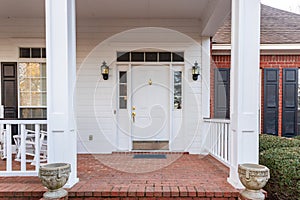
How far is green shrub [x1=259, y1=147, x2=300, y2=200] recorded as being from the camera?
9.27ft

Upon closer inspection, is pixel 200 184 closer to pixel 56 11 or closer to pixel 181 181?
pixel 181 181

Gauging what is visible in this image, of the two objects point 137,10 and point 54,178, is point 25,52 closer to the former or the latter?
point 137,10

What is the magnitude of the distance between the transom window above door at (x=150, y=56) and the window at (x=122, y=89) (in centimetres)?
33

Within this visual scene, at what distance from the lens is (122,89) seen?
533 cm

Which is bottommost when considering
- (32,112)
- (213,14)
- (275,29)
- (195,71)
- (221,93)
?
(32,112)

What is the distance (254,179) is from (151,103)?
3188 millimetres

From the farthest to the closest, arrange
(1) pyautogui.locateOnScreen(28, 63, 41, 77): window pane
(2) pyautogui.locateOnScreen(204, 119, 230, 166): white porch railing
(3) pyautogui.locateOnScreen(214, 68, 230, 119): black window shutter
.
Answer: (3) pyautogui.locateOnScreen(214, 68, 230, 119): black window shutter < (1) pyautogui.locateOnScreen(28, 63, 41, 77): window pane < (2) pyautogui.locateOnScreen(204, 119, 230, 166): white porch railing

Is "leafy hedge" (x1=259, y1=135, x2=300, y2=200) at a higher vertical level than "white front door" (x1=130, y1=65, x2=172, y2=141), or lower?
→ lower

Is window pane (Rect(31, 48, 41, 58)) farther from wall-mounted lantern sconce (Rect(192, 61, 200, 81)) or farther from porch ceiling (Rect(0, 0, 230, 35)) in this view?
wall-mounted lantern sconce (Rect(192, 61, 200, 81))

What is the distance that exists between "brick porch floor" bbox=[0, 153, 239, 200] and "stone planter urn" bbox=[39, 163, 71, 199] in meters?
0.23

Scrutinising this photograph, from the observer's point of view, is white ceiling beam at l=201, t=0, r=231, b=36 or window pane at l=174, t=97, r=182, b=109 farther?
window pane at l=174, t=97, r=182, b=109

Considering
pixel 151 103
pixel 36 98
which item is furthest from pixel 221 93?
pixel 36 98

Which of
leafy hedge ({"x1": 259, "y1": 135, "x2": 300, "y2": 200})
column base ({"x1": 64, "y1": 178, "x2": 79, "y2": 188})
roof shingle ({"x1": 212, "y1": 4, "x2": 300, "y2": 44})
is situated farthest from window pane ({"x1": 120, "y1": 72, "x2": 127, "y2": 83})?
leafy hedge ({"x1": 259, "y1": 135, "x2": 300, "y2": 200})

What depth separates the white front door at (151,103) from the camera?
17.5 feet
